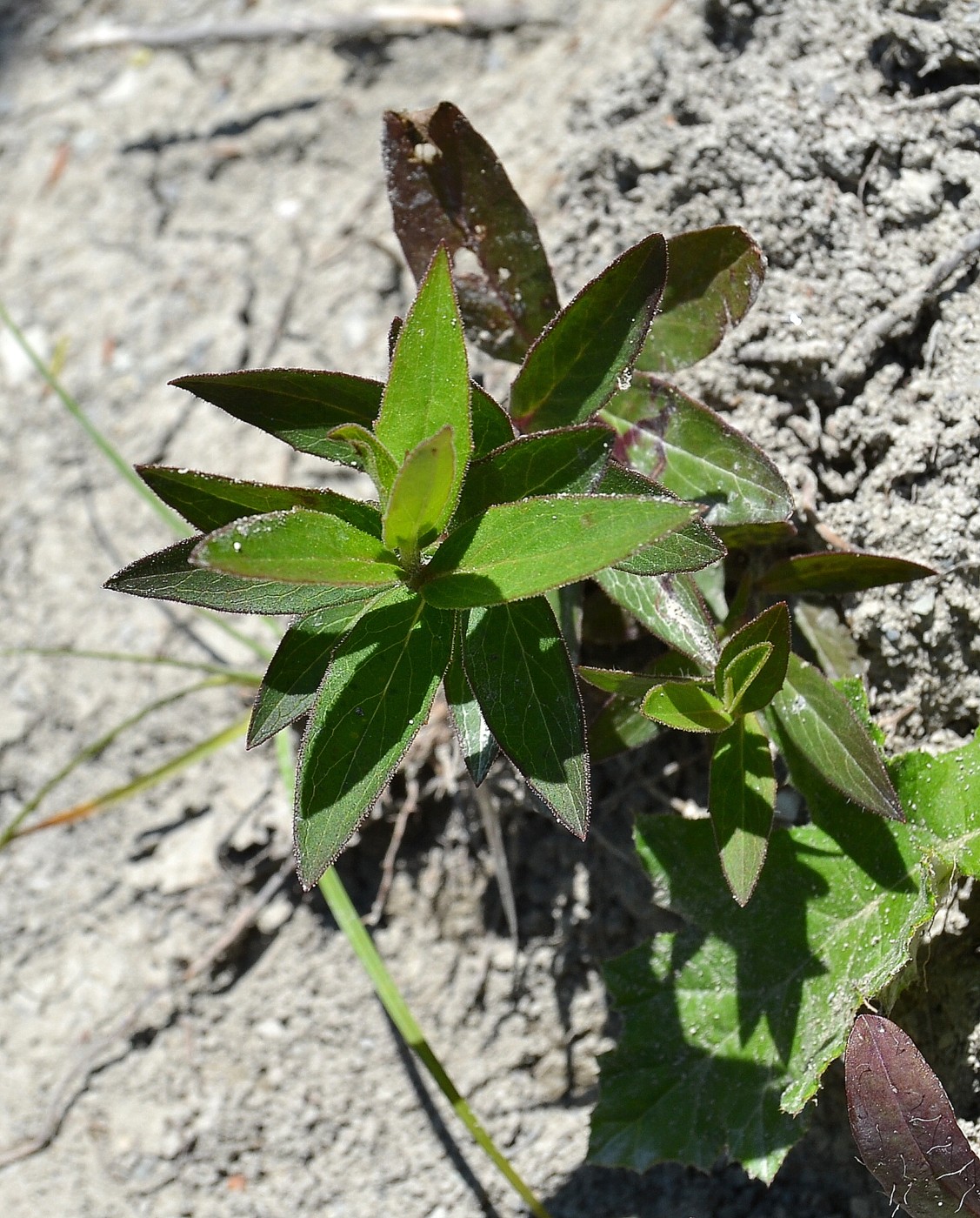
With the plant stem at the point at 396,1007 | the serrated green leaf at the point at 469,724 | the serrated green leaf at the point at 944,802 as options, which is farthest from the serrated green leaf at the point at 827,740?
the plant stem at the point at 396,1007

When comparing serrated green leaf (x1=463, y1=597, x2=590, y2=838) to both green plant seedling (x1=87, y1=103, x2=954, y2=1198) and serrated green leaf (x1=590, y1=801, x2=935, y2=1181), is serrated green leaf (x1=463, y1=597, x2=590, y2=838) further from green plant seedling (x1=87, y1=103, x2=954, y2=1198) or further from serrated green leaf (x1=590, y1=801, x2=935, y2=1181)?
serrated green leaf (x1=590, y1=801, x2=935, y2=1181)

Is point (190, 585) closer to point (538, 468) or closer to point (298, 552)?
point (298, 552)

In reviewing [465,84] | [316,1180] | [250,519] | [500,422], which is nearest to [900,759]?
[500,422]

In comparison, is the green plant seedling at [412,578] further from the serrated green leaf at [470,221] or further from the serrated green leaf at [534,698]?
the serrated green leaf at [470,221]

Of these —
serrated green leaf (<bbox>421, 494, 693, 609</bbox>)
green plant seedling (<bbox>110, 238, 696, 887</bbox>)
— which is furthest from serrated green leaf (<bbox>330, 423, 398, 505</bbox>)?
serrated green leaf (<bbox>421, 494, 693, 609</bbox>)

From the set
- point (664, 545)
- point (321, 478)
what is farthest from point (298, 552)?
point (321, 478)
